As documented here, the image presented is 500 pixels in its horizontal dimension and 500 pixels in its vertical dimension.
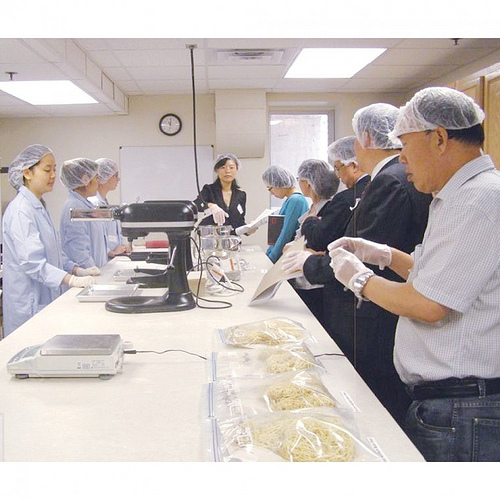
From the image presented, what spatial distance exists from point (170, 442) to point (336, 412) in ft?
0.79

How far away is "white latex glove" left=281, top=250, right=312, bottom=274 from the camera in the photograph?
1429 millimetres

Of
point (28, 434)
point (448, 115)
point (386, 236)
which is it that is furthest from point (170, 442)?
point (386, 236)

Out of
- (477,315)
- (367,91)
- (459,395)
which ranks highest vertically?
(367,91)

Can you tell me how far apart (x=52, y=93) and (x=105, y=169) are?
0.27m

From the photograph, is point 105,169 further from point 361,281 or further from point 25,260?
point 361,281

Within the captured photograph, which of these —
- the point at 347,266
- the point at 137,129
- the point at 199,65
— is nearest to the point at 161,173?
the point at 137,129

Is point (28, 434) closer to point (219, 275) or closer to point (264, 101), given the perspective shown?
point (219, 275)

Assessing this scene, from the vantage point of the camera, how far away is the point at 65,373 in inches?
36.5

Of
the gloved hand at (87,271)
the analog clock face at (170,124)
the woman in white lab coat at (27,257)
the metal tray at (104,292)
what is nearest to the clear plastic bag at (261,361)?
the metal tray at (104,292)

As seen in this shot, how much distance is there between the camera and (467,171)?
0.87 m

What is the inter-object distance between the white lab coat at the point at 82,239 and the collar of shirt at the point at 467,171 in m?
1.12

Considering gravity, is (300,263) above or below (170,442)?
above

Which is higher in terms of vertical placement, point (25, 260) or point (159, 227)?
point (159, 227)

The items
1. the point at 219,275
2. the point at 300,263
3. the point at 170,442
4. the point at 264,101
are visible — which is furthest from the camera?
the point at 219,275
